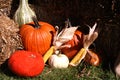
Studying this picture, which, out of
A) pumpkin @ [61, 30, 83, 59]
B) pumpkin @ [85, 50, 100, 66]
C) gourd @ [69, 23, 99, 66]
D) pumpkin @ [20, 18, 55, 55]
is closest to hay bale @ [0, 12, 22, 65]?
pumpkin @ [20, 18, 55, 55]

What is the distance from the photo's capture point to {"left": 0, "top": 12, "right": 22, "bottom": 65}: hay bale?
4410mm

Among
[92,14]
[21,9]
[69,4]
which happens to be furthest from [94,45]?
[21,9]

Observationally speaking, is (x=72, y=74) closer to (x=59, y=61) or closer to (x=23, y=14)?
(x=59, y=61)

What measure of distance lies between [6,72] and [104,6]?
1.60 metres

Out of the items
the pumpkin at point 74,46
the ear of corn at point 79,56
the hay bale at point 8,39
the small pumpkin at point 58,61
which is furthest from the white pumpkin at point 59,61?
the hay bale at point 8,39

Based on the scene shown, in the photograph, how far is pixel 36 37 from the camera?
4695 mm

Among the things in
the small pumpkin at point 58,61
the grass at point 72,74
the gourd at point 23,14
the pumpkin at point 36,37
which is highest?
the gourd at point 23,14

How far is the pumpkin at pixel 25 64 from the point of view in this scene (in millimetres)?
4152

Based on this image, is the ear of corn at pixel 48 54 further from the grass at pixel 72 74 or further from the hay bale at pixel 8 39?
the hay bale at pixel 8 39

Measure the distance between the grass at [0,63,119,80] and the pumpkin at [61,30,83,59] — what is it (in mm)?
288

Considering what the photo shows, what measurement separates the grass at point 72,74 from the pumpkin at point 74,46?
11.3 inches

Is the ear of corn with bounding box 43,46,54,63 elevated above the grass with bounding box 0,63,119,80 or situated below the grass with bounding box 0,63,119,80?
above

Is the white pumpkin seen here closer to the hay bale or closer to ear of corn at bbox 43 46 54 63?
ear of corn at bbox 43 46 54 63

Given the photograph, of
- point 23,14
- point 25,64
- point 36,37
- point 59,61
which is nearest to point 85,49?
point 59,61
